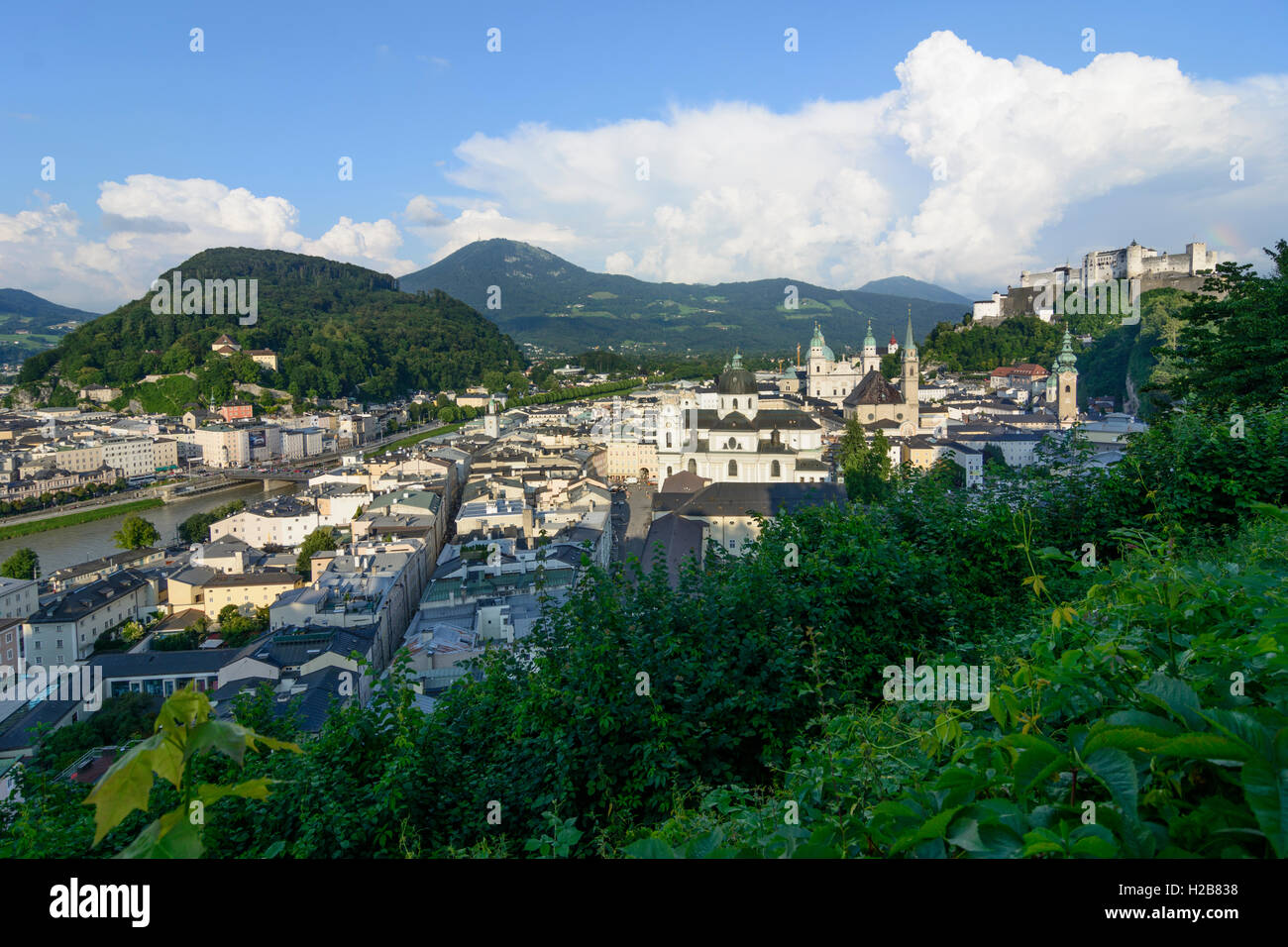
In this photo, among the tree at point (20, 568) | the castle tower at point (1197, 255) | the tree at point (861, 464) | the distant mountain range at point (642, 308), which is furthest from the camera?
the distant mountain range at point (642, 308)

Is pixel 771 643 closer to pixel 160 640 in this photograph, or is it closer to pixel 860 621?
pixel 860 621

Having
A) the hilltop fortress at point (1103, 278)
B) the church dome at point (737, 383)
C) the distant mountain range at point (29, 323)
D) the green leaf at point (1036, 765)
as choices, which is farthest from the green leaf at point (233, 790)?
the distant mountain range at point (29, 323)

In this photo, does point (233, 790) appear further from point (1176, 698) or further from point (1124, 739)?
point (1176, 698)

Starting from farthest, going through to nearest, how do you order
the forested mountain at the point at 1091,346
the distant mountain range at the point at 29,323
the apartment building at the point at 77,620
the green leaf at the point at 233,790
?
the distant mountain range at the point at 29,323 → the forested mountain at the point at 1091,346 → the apartment building at the point at 77,620 → the green leaf at the point at 233,790

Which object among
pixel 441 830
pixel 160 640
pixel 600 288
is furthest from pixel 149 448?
pixel 600 288

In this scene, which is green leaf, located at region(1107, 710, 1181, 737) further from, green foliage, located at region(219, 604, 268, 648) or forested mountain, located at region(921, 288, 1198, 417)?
forested mountain, located at region(921, 288, 1198, 417)

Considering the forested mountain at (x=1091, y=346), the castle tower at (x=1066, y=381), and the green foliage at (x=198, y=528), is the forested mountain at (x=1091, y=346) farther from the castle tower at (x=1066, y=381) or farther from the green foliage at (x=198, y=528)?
the green foliage at (x=198, y=528)
